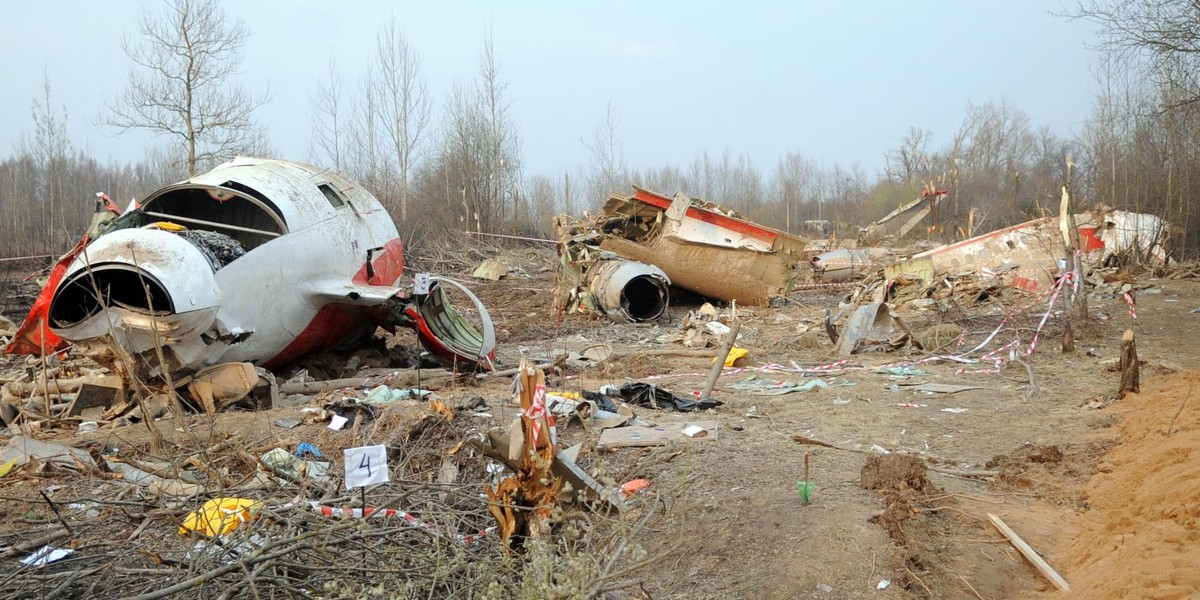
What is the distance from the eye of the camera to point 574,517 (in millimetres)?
4520

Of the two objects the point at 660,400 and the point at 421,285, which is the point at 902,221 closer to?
the point at 421,285

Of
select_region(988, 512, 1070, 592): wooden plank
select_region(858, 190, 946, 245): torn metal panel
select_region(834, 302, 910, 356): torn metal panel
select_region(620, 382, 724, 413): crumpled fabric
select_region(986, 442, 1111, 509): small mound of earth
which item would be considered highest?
select_region(858, 190, 946, 245): torn metal panel

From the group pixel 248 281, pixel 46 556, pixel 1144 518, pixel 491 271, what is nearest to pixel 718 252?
pixel 491 271

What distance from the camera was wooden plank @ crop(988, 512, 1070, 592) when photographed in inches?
166

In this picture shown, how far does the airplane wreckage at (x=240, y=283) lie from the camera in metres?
7.49

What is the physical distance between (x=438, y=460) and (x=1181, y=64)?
48.4ft

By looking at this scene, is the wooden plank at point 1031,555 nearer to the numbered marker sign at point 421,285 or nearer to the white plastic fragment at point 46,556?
the white plastic fragment at point 46,556

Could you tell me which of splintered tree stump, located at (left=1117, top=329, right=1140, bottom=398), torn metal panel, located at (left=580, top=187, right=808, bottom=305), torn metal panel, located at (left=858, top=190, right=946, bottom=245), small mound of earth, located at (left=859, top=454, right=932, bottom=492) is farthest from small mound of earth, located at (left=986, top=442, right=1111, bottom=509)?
torn metal panel, located at (left=858, top=190, right=946, bottom=245)

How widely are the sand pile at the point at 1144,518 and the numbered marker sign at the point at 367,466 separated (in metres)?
3.48

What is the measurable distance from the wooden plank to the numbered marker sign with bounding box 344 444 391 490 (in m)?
3.45

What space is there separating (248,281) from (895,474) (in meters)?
6.43

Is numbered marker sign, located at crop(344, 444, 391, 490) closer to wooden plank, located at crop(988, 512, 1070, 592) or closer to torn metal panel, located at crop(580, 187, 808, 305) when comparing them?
wooden plank, located at crop(988, 512, 1070, 592)

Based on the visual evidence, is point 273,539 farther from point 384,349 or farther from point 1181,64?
point 1181,64

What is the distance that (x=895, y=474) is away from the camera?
5.59m
